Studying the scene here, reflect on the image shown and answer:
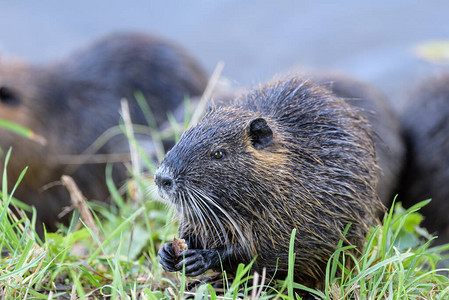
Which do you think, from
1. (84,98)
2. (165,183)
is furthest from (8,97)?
(165,183)

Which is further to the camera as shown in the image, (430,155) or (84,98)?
(84,98)

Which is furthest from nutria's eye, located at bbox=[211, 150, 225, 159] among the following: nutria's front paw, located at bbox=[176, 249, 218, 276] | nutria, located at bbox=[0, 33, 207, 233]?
nutria, located at bbox=[0, 33, 207, 233]

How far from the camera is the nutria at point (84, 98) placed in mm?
5438

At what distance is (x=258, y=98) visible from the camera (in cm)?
274

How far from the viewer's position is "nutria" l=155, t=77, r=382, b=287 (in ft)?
→ 7.64

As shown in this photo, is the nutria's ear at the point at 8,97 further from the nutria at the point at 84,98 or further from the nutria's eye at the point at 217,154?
the nutria's eye at the point at 217,154

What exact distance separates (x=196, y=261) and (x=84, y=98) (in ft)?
12.8

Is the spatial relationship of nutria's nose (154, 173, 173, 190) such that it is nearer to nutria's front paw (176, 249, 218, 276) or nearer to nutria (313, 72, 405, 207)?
→ nutria's front paw (176, 249, 218, 276)

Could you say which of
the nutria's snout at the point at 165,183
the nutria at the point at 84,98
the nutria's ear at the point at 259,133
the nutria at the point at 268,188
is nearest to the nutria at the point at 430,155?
the nutria at the point at 84,98

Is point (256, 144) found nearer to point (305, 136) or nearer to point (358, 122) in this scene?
point (305, 136)

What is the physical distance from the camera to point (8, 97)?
5379 mm

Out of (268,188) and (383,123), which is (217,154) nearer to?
(268,188)

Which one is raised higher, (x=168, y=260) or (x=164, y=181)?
(x=164, y=181)

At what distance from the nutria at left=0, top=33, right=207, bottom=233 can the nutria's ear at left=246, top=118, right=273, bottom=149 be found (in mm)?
3350
